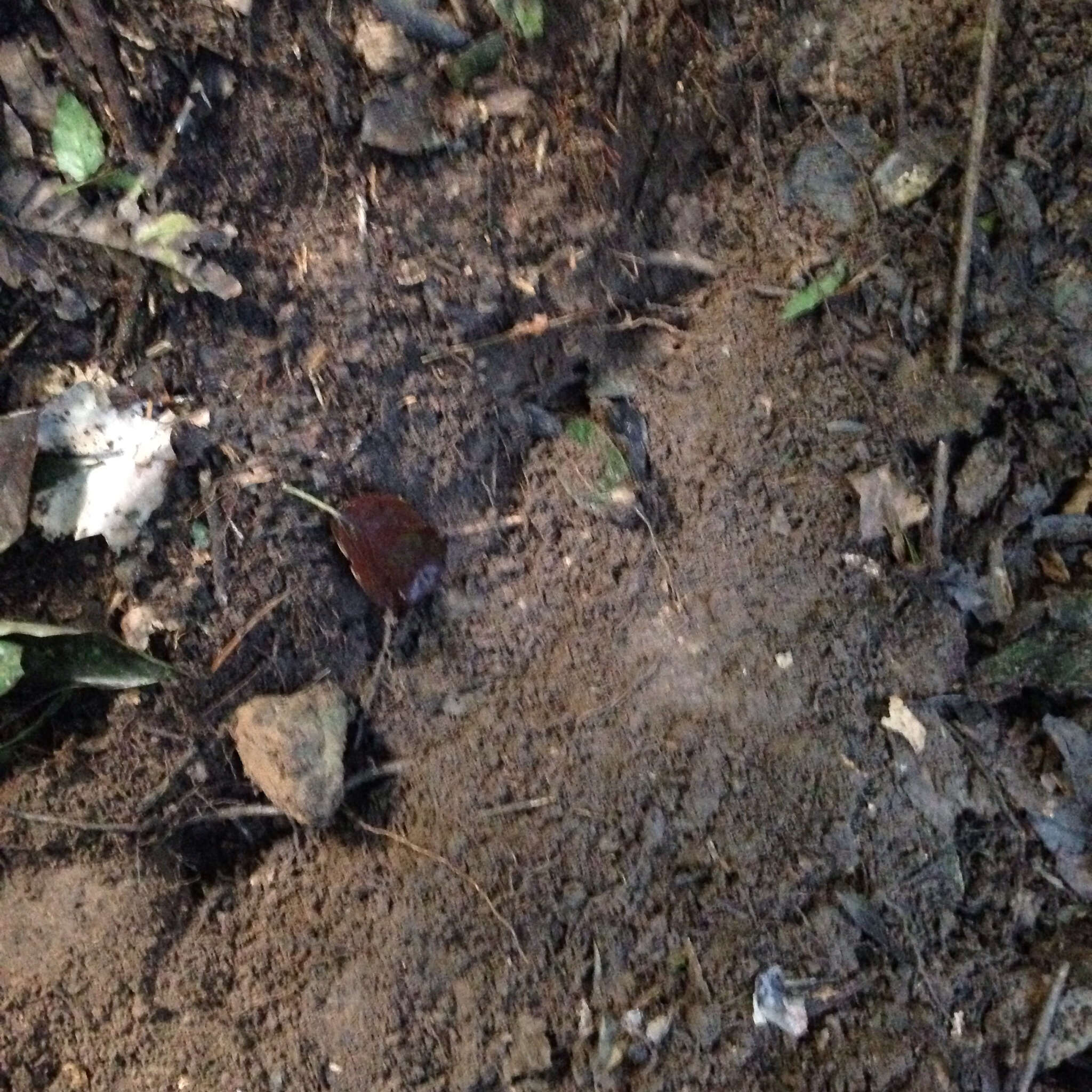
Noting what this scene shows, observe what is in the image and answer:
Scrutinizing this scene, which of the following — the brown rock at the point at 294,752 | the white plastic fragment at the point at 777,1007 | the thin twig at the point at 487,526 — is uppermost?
the thin twig at the point at 487,526

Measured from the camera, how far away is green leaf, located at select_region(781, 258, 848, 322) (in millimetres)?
2084

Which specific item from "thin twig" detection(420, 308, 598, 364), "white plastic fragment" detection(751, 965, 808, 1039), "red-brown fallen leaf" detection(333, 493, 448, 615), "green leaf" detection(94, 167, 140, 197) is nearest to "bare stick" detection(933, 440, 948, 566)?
"thin twig" detection(420, 308, 598, 364)

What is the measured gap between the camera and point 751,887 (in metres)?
1.88

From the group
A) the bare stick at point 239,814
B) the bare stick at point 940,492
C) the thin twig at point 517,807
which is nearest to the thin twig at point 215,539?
the bare stick at point 239,814

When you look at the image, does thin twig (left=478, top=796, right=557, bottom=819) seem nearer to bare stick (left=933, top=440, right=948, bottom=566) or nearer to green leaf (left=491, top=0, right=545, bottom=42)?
bare stick (left=933, top=440, right=948, bottom=566)

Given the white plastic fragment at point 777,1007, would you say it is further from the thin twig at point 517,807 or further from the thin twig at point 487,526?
the thin twig at point 487,526

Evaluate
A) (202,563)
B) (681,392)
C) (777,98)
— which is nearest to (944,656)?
(681,392)

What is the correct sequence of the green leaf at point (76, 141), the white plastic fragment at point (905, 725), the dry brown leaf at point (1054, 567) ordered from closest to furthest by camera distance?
the green leaf at point (76, 141)
the white plastic fragment at point (905, 725)
the dry brown leaf at point (1054, 567)

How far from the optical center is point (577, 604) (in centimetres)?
201

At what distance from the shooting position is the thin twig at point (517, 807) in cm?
188

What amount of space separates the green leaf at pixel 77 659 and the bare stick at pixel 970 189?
175 centimetres

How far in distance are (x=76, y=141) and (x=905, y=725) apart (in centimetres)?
192

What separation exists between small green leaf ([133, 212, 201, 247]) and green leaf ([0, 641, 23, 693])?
0.74 metres

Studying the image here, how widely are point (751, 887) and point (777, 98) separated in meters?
1.68
